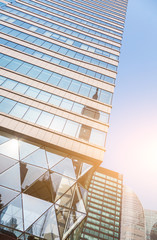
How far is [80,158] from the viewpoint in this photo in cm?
1316

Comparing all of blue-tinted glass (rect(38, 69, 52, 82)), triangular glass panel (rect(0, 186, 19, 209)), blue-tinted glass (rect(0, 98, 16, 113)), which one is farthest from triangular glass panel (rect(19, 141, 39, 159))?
blue-tinted glass (rect(38, 69, 52, 82))

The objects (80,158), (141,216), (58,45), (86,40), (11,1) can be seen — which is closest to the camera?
(80,158)

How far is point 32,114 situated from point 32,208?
8011mm

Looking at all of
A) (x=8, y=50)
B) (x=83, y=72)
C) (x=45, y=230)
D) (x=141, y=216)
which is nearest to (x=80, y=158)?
(x=45, y=230)

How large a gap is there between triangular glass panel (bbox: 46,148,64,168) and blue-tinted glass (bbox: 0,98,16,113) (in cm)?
580

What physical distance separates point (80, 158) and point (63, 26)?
23.5 metres

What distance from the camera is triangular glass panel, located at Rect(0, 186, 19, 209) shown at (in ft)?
31.6

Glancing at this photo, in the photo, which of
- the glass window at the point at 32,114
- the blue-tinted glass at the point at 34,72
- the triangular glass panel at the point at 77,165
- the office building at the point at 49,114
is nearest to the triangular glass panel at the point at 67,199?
the office building at the point at 49,114

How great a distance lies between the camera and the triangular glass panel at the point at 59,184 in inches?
424

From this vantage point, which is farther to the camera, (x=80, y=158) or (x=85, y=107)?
(x=85, y=107)

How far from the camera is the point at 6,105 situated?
1395cm

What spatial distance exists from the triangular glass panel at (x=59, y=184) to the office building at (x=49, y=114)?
0.22ft

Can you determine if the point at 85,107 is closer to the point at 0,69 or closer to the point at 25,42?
the point at 0,69

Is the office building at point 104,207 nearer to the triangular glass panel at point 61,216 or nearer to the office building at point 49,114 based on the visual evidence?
the triangular glass panel at point 61,216
